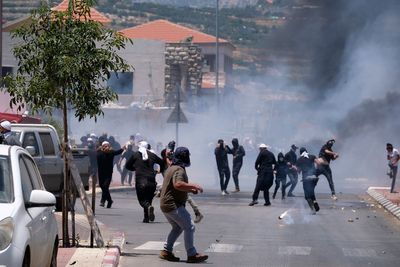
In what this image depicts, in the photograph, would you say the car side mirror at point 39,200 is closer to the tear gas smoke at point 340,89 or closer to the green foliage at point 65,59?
the green foliage at point 65,59

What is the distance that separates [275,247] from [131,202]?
12196 millimetres

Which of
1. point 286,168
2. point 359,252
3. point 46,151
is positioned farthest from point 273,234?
point 286,168

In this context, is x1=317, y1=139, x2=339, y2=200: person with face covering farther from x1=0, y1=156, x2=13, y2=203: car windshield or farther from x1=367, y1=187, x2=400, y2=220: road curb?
x1=0, y1=156, x2=13, y2=203: car windshield

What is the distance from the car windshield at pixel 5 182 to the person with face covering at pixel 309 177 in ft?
57.8

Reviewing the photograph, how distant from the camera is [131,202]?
31047 millimetres

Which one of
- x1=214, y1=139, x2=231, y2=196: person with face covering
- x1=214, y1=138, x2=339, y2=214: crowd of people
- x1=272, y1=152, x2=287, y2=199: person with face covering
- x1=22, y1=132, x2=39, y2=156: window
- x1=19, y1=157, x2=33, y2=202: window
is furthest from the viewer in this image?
x1=214, y1=139, x2=231, y2=196: person with face covering

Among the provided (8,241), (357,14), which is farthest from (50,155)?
(357,14)

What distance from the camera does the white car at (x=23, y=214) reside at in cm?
998

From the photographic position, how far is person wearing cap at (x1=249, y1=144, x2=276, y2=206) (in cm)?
Answer: 3144

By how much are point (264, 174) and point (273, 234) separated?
9.82 meters

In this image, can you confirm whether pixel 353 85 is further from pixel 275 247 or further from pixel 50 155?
pixel 275 247

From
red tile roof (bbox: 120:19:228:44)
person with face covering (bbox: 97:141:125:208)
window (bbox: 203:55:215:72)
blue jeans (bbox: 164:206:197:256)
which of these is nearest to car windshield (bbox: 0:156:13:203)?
blue jeans (bbox: 164:206:197:256)

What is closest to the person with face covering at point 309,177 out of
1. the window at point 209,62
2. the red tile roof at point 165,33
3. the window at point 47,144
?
the window at point 47,144

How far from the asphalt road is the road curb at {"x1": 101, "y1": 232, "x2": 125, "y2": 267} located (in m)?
0.14
